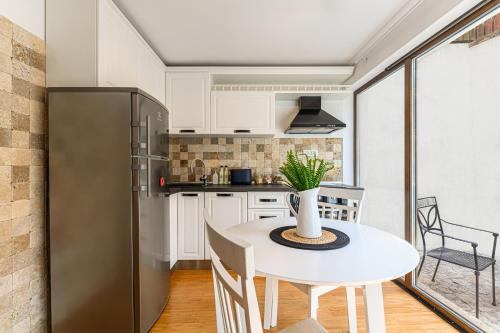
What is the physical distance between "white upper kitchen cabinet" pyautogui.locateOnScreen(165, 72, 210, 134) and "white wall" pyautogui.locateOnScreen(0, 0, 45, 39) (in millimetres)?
1396

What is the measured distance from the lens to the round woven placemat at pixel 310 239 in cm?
123

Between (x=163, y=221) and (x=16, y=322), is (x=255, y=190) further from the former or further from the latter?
(x=16, y=322)

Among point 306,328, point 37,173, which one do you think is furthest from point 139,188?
point 306,328

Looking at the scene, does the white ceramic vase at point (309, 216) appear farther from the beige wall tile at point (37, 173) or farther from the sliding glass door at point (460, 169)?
the beige wall tile at point (37, 173)

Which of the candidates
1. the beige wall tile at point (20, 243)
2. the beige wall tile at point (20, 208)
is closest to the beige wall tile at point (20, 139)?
the beige wall tile at point (20, 208)

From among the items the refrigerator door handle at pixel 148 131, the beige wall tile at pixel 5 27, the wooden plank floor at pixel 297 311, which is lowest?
the wooden plank floor at pixel 297 311

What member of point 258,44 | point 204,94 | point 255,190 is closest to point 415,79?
point 258,44

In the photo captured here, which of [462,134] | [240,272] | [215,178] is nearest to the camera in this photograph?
[240,272]

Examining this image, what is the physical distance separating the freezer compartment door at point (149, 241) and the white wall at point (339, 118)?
1974 mm

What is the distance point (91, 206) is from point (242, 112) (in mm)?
2001

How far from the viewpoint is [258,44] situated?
8.36 ft

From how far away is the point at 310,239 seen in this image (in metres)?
1.27

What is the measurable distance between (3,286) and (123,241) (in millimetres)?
657

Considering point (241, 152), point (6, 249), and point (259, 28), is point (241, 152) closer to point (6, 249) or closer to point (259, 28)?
point (259, 28)
